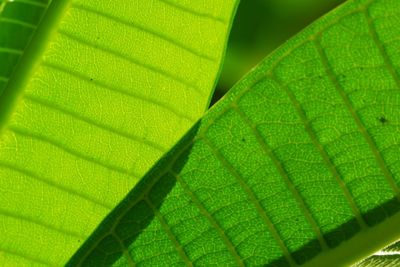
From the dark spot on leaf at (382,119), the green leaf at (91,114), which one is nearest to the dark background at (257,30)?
the green leaf at (91,114)

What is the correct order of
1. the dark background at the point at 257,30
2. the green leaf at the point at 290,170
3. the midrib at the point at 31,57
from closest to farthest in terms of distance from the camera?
the green leaf at the point at 290,170 < the midrib at the point at 31,57 < the dark background at the point at 257,30

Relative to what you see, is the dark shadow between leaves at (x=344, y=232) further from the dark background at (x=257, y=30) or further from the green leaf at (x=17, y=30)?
the dark background at (x=257, y=30)

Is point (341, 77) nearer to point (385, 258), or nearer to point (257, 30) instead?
point (385, 258)

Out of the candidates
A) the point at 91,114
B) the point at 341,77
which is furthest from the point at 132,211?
the point at 341,77

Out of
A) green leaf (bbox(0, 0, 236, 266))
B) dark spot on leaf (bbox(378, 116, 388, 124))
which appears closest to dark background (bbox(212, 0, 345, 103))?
green leaf (bbox(0, 0, 236, 266))

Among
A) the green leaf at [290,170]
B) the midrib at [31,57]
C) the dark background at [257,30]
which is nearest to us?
the green leaf at [290,170]

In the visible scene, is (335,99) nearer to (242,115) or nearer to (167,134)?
(242,115)
